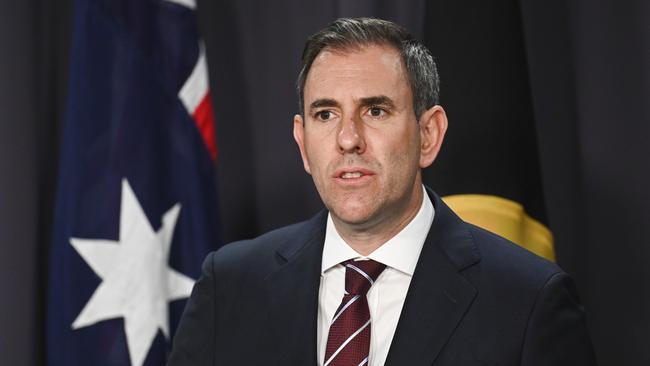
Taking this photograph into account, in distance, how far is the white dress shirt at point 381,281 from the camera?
161 centimetres

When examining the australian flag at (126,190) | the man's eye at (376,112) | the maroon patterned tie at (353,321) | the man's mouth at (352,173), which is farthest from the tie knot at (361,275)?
the australian flag at (126,190)

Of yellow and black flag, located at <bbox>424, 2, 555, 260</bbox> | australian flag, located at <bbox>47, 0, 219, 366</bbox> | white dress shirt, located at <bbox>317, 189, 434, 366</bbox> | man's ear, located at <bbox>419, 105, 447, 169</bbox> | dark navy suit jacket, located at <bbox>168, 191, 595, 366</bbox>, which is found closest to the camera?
dark navy suit jacket, located at <bbox>168, 191, 595, 366</bbox>

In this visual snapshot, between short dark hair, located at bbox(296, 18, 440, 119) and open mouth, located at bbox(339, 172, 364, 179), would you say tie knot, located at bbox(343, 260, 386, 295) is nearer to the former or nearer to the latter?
open mouth, located at bbox(339, 172, 364, 179)

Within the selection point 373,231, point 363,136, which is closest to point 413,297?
point 373,231

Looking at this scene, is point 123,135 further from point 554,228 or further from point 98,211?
point 554,228

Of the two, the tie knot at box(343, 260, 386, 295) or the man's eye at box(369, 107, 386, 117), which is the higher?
the man's eye at box(369, 107, 386, 117)

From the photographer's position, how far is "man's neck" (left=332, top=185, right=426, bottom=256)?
1658 millimetres

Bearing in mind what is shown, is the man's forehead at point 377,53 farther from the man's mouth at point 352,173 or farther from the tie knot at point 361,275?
the tie knot at point 361,275

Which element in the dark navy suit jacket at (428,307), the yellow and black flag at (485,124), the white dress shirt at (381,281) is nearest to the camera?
the dark navy suit jacket at (428,307)

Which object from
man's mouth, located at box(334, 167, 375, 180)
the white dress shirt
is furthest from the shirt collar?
man's mouth, located at box(334, 167, 375, 180)

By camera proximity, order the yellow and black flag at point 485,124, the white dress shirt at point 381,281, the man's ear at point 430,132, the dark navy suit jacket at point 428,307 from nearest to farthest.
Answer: the dark navy suit jacket at point 428,307, the white dress shirt at point 381,281, the man's ear at point 430,132, the yellow and black flag at point 485,124

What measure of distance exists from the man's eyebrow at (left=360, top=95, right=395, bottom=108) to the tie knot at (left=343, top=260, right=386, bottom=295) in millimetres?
287

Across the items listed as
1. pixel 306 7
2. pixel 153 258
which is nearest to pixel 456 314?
pixel 153 258

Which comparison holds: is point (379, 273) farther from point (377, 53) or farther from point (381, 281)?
point (377, 53)
